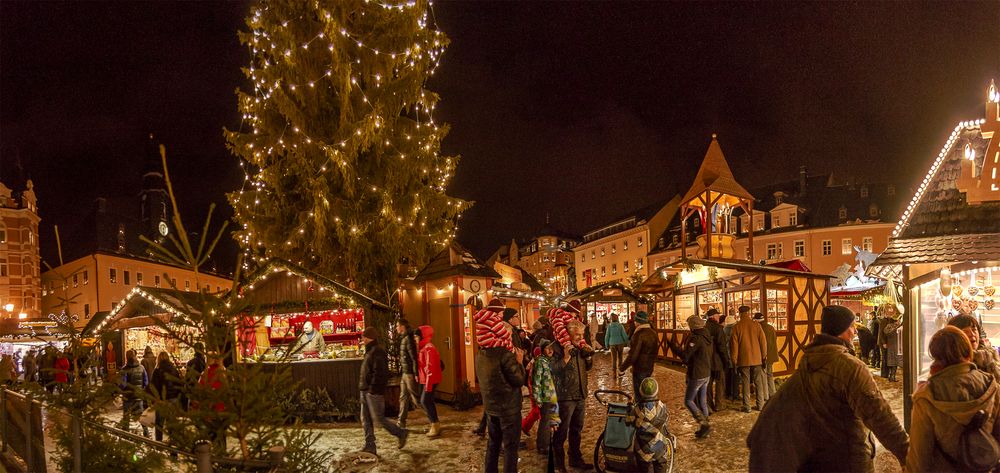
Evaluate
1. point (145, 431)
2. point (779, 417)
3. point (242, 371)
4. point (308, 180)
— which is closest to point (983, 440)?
point (779, 417)

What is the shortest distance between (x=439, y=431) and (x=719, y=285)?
1066 centimetres

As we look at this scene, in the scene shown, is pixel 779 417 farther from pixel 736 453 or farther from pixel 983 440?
pixel 736 453

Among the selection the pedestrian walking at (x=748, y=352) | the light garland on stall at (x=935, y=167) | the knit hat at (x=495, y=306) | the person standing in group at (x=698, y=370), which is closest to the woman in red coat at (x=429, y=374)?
the knit hat at (x=495, y=306)

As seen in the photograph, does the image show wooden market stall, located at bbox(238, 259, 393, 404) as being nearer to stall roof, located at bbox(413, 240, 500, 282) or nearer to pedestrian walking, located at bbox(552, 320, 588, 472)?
stall roof, located at bbox(413, 240, 500, 282)

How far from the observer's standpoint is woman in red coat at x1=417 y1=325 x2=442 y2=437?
29.4 feet

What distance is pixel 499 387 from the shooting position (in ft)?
19.3

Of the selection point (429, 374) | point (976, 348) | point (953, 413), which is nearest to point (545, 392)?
point (429, 374)

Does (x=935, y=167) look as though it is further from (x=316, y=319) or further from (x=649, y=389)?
(x=316, y=319)

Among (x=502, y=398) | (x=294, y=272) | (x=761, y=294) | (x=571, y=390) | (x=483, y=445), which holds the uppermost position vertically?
(x=294, y=272)

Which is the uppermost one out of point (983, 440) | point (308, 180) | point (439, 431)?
point (308, 180)

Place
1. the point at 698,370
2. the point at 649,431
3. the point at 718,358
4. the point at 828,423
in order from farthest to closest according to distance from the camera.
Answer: the point at 718,358 → the point at 698,370 → the point at 649,431 → the point at 828,423

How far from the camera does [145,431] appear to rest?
8.62 m

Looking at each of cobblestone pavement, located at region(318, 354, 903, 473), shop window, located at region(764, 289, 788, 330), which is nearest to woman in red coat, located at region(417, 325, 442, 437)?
cobblestone pavement, located at region(318, 354, 903, 473)

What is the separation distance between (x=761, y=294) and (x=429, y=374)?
353 inches
